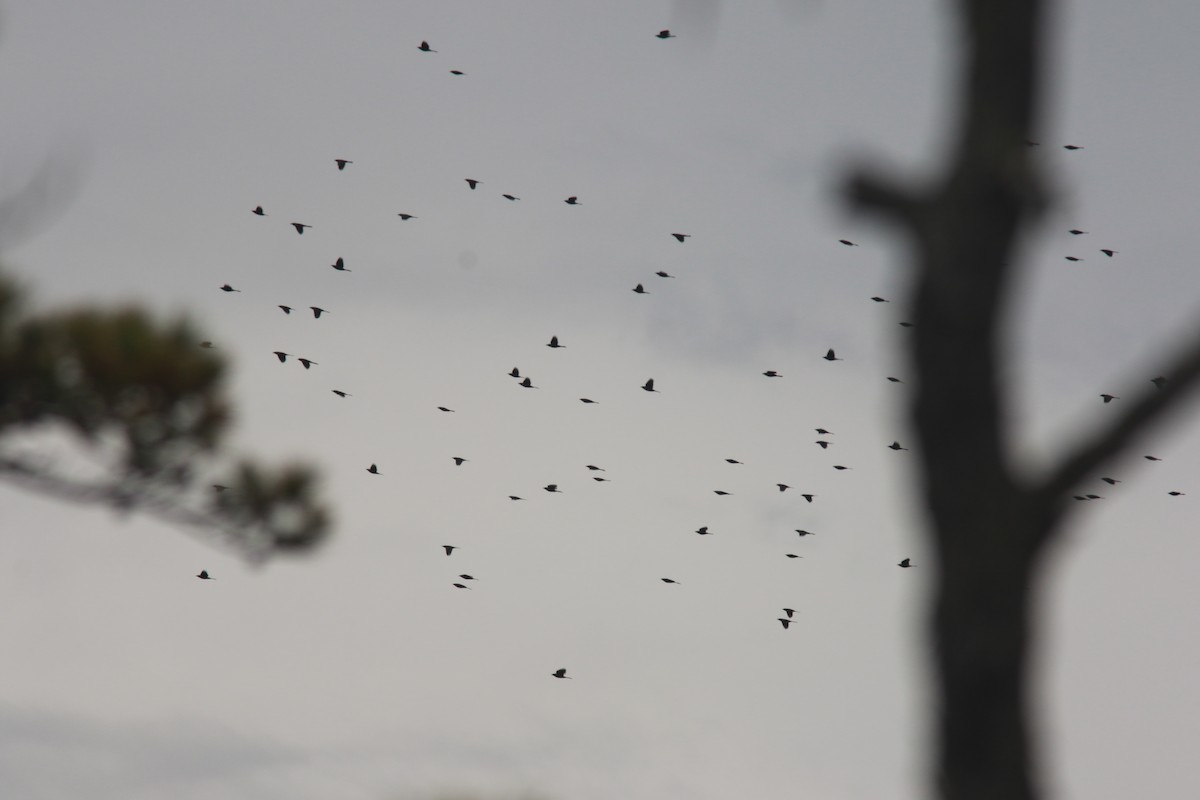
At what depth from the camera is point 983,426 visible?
4453mm

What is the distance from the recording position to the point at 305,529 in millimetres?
12242

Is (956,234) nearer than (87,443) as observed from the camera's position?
Yes

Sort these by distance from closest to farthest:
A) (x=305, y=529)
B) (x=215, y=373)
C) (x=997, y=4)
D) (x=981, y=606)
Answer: (x=981, y=606), (x=997, y=4), (x=215, y=373), (x=305, y=529)

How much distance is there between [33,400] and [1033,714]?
927cm

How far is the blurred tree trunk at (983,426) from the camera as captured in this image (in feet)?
14.2

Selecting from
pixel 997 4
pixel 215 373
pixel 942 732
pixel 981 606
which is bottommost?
pixel 942 732

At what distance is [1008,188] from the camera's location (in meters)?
4.44

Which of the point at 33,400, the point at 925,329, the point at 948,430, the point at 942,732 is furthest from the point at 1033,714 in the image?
the point at 33,400

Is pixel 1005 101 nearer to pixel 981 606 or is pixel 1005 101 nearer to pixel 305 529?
pixel 981 606

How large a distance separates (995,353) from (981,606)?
0.81m

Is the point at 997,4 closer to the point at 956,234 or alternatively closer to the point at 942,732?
the point at 956,234

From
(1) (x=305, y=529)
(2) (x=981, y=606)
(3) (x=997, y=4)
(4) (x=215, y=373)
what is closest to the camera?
(2) (x=981, y=606)

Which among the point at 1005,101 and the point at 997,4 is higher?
the point at 997,4

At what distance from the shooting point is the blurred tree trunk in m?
4.32
